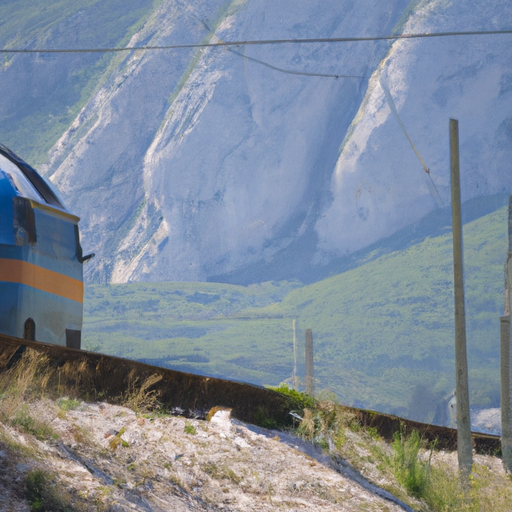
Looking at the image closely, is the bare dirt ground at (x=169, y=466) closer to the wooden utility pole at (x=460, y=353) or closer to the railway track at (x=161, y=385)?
the railway track at (x=161, y=385)

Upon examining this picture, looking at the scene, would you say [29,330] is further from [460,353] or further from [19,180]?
[460,353]

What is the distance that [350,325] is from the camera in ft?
526

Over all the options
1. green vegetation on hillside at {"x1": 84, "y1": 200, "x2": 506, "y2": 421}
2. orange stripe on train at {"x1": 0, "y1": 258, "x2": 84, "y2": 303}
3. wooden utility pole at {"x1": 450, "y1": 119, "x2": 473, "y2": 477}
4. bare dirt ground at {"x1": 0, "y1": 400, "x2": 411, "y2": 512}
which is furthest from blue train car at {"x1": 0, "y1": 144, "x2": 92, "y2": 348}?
green vegetation on hillside at {"x1": 84, "y1": 200, "x2": 506, "y2": 421}

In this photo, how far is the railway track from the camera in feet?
35.3

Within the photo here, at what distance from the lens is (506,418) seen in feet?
74.3

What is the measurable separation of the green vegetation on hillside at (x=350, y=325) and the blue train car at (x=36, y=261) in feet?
390

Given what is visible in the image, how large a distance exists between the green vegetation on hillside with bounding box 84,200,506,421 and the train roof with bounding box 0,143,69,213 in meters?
119

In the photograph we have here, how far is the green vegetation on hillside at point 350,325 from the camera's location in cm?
14325

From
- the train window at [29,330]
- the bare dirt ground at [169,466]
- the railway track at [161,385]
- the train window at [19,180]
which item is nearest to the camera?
the bare dirt ground at [169,466]

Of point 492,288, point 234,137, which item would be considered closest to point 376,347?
point 492,288

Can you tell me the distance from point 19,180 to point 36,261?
65.4 inches

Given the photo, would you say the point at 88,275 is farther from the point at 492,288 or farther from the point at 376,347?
the point at 492,288

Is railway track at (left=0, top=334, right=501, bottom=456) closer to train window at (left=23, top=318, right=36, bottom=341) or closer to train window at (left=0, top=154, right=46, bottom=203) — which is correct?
train window at (left=23, top=318, right=36, bottom=341)

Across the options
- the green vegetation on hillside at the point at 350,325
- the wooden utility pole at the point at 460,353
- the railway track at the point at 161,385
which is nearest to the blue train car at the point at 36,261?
the railway track at the point at 161,385
